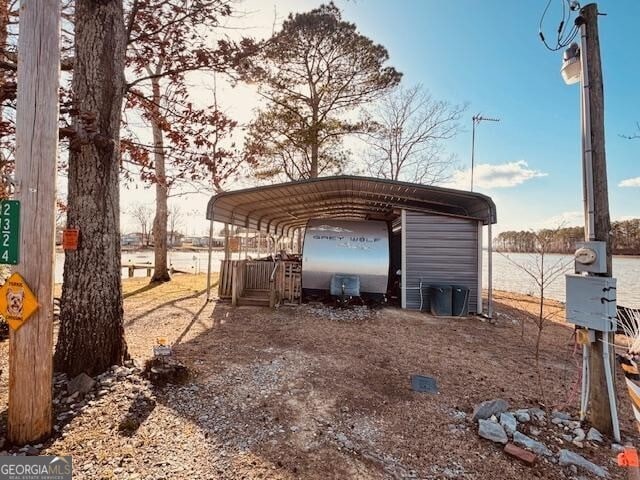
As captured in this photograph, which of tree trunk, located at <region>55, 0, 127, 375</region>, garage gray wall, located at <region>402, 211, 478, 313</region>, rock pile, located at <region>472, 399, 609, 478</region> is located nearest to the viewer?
rock pile, located at <region>472, 399, 609, 478</region>

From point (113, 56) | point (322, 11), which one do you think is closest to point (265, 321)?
point (113, 56)

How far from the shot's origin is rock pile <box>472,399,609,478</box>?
295cm

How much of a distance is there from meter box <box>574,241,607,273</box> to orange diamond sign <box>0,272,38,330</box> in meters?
5.22

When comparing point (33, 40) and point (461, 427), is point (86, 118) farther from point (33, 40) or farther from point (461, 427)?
point (461, 427)

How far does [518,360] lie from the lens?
19.2 ft

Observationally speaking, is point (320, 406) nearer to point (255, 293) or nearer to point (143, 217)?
point (255, 293)

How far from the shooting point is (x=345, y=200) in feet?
38.2

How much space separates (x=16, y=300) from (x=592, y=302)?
5377mm

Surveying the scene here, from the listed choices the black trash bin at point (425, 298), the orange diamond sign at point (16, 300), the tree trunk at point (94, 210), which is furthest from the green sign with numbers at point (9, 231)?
the black trash bin at point (425, 298)

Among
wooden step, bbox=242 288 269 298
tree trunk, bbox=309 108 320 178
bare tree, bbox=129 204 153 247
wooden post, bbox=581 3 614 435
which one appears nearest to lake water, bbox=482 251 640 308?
wooden post, bbox=581 3 614 435

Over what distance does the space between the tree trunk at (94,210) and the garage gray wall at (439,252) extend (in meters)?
7.91

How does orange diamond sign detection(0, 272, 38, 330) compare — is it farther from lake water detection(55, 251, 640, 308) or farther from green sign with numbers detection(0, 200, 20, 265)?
lake water detection(55, 251, 640, 308)

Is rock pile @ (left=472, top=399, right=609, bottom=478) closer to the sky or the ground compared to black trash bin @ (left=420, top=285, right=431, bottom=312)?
closer to the ground

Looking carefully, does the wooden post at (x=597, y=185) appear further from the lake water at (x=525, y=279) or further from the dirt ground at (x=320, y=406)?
the lake water at (x=525, y=279)
